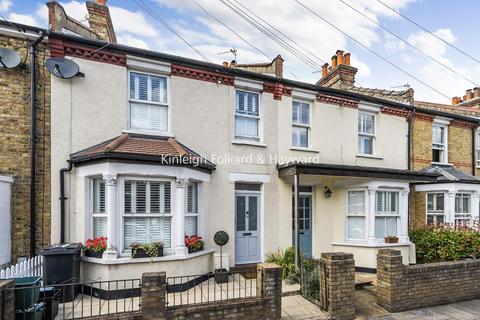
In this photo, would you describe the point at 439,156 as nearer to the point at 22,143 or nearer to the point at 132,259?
the point at 132,259

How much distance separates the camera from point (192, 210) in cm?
808

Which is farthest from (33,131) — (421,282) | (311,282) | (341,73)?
(341,73)

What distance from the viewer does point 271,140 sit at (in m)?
9.48

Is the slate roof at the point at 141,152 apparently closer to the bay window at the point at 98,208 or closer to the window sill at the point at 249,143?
the bay window at the point at 98,208

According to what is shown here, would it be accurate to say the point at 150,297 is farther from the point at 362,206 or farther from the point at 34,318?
the point at 362,206

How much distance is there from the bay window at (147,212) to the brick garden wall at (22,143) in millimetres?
1769

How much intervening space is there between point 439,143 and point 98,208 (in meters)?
13.1

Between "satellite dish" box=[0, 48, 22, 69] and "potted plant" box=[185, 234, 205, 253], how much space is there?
5513 millimetres

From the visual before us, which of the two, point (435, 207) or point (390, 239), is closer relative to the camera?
point (390, 239)

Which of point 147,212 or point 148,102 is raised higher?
point 148,102

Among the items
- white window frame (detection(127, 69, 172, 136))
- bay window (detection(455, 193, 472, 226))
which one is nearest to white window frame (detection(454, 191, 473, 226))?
bay window (detection(455, 193, 472, 226))

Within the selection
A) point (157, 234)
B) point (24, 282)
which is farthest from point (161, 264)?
point (24, 282)

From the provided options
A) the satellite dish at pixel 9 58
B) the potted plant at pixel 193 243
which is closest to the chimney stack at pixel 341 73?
the potted plant at pixel 193 243

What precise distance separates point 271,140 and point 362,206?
377 centimetres
